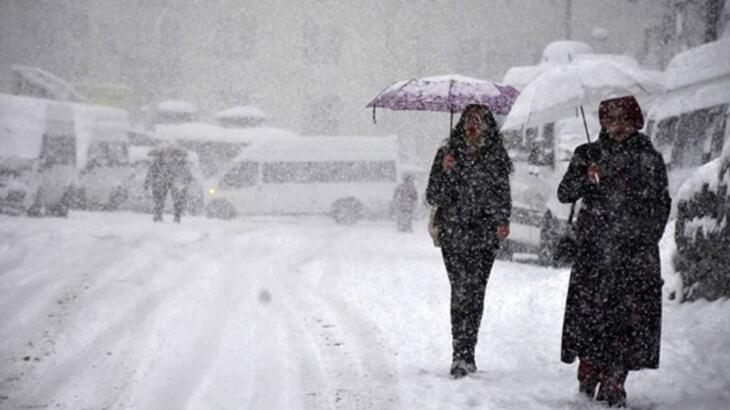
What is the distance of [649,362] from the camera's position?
15.1 feet

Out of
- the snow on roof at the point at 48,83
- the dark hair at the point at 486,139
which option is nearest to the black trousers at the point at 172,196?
the dark hair at the point at 486,139

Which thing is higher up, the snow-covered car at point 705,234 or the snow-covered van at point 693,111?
the snow-covered van at point 693,111

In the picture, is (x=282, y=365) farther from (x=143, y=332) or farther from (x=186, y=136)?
(x=186, y=136)

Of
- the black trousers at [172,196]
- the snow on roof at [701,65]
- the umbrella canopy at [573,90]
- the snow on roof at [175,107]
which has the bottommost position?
the black trousers at [172,196]

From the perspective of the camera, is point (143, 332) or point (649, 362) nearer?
point (649, 362)

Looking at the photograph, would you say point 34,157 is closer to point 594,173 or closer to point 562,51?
point 562,51

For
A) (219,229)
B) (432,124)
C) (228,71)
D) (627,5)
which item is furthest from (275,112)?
(219,229)

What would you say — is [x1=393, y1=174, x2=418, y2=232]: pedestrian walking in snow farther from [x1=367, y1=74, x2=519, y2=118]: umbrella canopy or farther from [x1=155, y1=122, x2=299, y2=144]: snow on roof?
[x1=367, y1=74, x2=519, y2=118]: umbrella canopy

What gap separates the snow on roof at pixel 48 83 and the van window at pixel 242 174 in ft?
48.0

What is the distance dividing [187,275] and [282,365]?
15.7 ft

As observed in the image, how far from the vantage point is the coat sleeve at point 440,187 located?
5.58 m

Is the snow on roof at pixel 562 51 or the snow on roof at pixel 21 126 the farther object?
the snow on roof at pixel 562 51

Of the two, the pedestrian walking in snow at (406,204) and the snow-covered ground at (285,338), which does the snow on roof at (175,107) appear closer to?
the pedestrian walking in snow at (406,204)

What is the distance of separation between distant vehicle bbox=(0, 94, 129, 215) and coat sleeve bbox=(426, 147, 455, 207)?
14.7 meters
